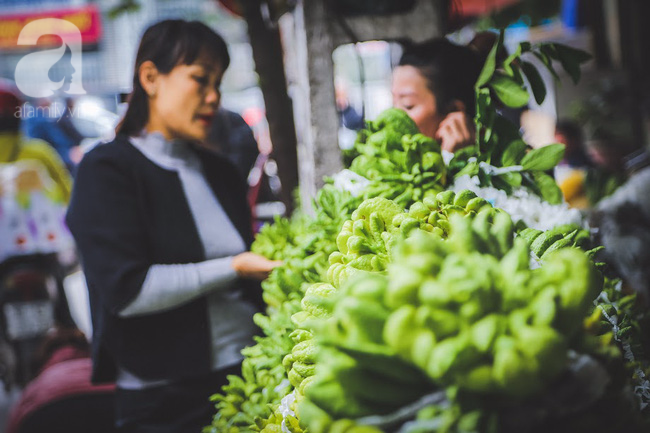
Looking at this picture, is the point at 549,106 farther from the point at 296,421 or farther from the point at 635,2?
the point at 296,421

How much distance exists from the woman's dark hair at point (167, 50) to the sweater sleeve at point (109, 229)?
0.63 feet

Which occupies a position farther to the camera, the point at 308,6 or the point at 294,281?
the point at 308,6

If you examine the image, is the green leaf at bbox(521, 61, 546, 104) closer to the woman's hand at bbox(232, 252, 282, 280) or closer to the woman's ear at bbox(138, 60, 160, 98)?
the woman's hand at bbox(232, 252, 282, 280)

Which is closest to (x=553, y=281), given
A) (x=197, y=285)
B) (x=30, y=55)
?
(x=197, y=285)

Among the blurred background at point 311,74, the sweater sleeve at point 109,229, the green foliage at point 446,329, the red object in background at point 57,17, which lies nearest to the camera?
the green foliage at point 446,329

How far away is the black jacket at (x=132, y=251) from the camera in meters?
1.84

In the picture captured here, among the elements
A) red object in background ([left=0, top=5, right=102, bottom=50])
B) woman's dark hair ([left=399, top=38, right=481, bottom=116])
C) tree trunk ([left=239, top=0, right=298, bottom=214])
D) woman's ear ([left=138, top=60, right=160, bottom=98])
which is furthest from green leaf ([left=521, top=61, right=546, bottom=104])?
red object in background ([left=0, top=5, right=102, bottom=50])

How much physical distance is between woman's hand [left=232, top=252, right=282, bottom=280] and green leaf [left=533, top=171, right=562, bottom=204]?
2.34 ft

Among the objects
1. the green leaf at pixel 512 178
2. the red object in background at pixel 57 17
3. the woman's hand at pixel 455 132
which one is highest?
the red object in background at pixel 57 17

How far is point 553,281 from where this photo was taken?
3.01 ft

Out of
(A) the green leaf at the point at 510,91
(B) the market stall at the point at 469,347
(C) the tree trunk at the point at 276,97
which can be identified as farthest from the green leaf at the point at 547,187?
(C) the tree trunk at the point at 276,97

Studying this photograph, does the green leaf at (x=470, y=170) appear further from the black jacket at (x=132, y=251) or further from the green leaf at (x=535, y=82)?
the black jacket at (x=132, y=251)

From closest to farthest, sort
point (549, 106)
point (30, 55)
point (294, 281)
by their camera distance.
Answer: point (294, 281), point (549, 106), point (30, 55)

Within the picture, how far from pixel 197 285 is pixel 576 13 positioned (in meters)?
7.06
